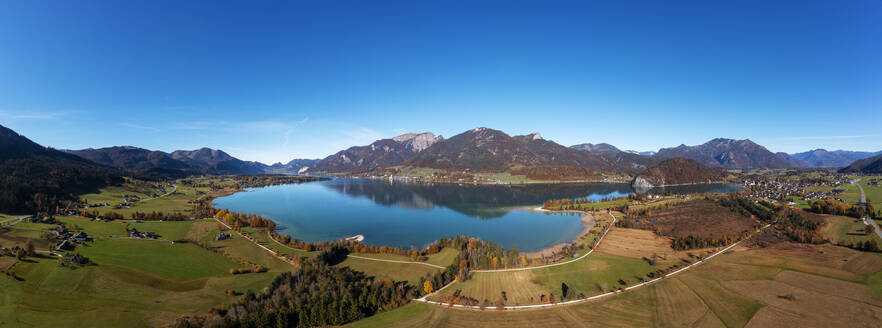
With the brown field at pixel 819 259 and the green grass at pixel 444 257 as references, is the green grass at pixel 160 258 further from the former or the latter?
the brown field at pixel 819 259

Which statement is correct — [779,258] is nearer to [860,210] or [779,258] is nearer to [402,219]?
[860,210]

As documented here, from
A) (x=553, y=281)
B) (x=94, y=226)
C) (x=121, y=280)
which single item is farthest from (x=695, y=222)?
(x=94, y=226)

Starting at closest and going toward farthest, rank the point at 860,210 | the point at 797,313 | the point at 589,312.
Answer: the point at 797,313, the point at 589,312, the point at 860,210

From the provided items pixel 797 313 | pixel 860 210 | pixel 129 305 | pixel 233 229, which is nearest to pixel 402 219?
pixel 233 229

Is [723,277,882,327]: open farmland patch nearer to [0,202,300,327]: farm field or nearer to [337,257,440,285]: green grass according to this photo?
[337,257,440,285]: green grass

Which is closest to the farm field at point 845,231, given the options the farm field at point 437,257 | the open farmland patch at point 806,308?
the open farmland patch at point 806,308

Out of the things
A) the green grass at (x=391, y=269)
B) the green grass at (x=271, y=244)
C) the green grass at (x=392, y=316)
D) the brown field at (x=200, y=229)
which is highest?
the brown field at (x=200, y=229)

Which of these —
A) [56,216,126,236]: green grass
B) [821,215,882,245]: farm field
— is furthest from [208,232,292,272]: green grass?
[821,215,882,245]: farm field
